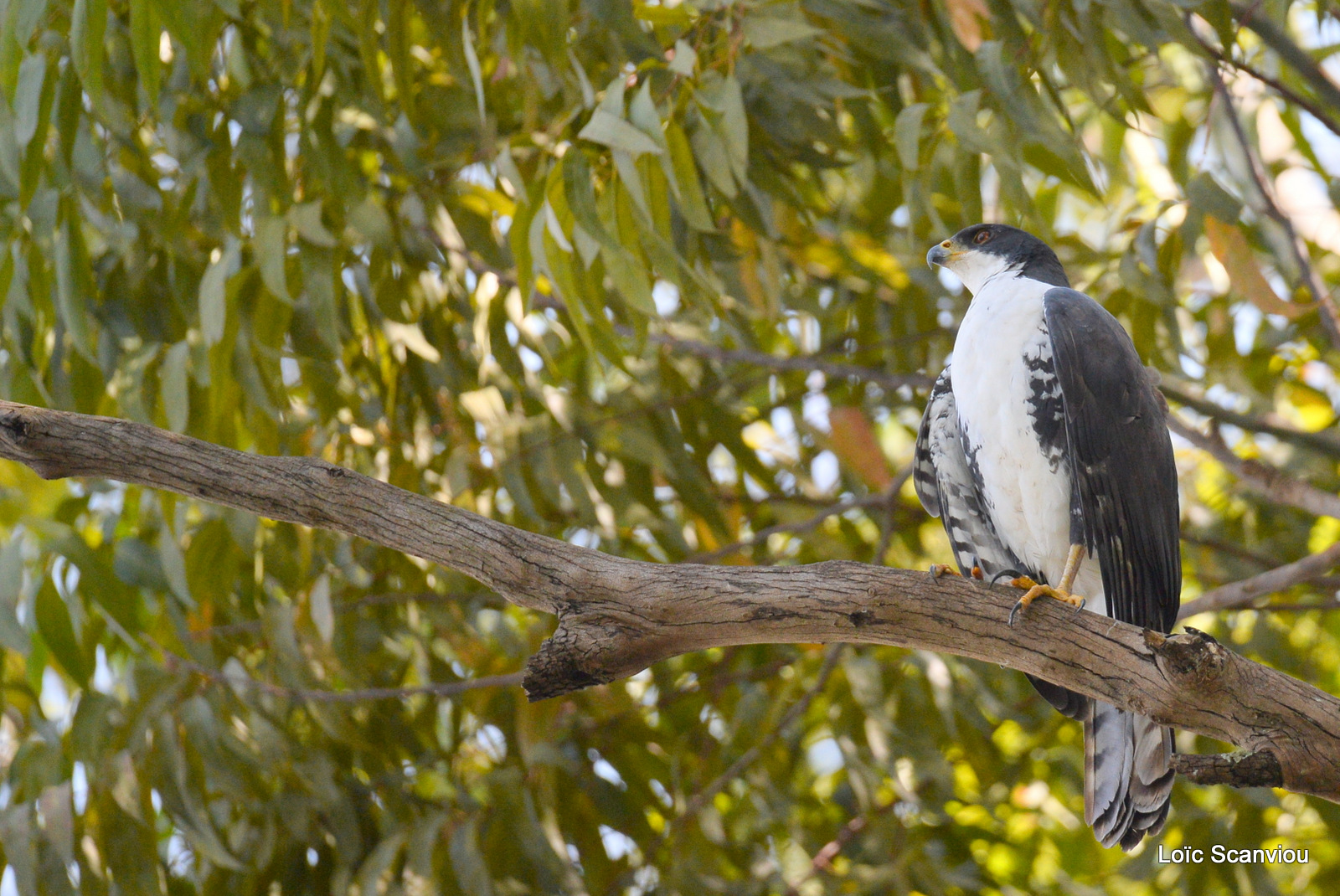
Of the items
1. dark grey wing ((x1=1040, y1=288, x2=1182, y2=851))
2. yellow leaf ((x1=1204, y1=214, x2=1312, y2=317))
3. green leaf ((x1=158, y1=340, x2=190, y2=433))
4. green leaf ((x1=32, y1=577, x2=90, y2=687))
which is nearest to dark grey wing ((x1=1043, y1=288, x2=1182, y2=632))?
dark grey wing ((x1=1040, y1=288, x2=1182, y2=851))

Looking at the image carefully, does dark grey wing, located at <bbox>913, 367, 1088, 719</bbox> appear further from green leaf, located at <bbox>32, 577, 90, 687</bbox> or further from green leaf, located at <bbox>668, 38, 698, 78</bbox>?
green leaf, located at <bbox>32, 577, 90, 687</bbox>

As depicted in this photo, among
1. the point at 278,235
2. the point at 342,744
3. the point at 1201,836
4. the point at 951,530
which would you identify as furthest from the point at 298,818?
the point at 1201,836

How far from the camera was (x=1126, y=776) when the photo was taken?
8.36ft

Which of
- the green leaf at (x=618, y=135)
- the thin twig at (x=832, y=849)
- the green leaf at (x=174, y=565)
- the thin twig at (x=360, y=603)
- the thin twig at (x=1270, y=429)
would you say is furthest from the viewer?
the thin twig at (x=832, y=849)

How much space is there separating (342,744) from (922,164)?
7.52 feet

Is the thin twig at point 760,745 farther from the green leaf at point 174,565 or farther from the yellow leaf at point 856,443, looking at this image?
the green leaf at point 174,565

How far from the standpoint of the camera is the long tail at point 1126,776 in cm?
252

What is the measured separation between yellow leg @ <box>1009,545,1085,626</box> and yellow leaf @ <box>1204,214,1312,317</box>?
2.54 feet

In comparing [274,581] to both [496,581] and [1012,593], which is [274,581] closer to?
[496,581]

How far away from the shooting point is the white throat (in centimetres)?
310

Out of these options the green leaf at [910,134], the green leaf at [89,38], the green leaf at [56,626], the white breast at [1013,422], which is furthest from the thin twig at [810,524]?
the green leaf at [89,38]

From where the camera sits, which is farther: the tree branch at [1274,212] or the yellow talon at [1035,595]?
the tree branch at [1274,212]

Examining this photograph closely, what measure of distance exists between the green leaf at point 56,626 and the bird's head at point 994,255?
2.37 metres

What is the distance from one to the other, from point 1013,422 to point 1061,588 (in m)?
0.37
